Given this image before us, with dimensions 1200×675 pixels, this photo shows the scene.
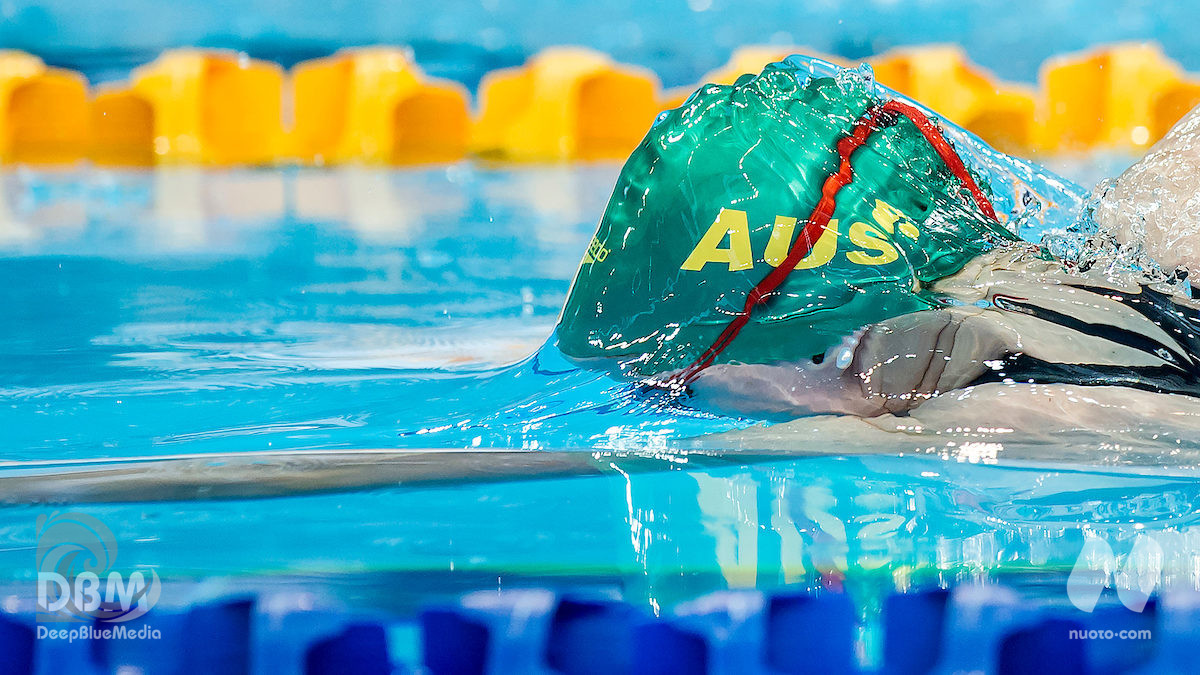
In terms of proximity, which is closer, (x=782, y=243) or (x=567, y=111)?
(x=782, y=243)

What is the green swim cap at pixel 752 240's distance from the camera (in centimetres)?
125

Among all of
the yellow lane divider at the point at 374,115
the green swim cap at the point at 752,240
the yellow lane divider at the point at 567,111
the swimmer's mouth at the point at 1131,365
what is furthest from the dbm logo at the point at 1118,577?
the yellow lane divider at the point at 374,115

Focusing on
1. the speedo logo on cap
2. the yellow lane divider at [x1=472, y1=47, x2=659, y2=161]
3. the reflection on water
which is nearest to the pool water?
the reflection on water

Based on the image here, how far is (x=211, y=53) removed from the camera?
4762mm

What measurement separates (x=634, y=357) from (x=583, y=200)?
7.92 feet

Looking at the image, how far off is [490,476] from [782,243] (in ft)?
1.42

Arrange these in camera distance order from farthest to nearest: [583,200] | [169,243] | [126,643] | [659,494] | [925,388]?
[583,200]
[169,243]
[925,388]
[659,494]
[126,643]

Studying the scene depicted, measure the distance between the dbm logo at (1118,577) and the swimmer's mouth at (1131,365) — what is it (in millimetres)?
306

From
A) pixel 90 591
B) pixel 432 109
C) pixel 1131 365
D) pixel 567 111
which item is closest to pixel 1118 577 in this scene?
pixel 1131 365

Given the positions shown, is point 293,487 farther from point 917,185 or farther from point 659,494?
point 917,185

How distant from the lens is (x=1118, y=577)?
91 cm

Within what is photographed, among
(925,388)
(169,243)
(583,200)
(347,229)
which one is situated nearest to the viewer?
(925,388)

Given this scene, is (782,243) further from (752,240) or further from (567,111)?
(567,111)

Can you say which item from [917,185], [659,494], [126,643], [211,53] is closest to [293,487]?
[126,643]
